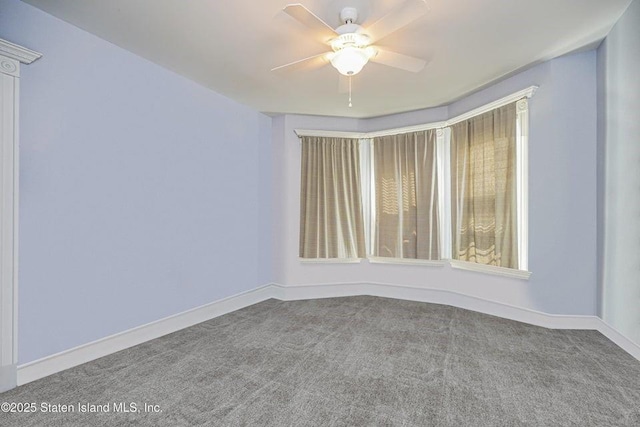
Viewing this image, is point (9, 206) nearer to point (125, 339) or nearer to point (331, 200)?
point (125, 339)

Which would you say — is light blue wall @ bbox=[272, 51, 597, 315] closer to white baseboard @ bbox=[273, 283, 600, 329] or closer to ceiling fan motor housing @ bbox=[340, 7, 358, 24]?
white baseboard @ bbox=[273, 283, 600, 329]

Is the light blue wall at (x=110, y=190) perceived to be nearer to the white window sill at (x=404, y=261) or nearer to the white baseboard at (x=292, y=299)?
the white baseboard at (x=292, y=299)

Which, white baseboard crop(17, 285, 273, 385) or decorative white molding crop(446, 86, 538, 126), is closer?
white baseboard crop(17, 285, 273, 385)

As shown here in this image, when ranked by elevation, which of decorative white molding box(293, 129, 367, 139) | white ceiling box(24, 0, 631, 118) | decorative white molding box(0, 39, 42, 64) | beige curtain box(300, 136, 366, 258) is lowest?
beige curtain box(300, 136, 366, 258)

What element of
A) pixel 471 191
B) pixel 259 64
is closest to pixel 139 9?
pixel 259 64

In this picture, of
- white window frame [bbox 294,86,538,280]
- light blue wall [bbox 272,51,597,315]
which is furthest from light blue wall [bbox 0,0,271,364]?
light blue wall [bbox 272,51,597,315]

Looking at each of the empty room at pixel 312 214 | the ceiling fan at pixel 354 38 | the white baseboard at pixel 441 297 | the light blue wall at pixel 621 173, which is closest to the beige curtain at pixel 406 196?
the empty room at pixel 312 214

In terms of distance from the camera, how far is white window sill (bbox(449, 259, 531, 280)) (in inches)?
125

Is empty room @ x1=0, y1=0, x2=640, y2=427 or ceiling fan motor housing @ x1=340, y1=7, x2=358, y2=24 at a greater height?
ceiling fan motor housing @ x1=340, y1=7, x2=358, y2=24

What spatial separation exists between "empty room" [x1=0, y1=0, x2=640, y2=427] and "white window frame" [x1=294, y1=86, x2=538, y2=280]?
3 cm

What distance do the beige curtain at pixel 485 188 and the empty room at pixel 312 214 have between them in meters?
0.02

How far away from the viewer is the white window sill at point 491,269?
10.5 ft

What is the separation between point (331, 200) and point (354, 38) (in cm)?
245

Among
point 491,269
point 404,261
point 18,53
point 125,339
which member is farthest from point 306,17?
point 404,261
